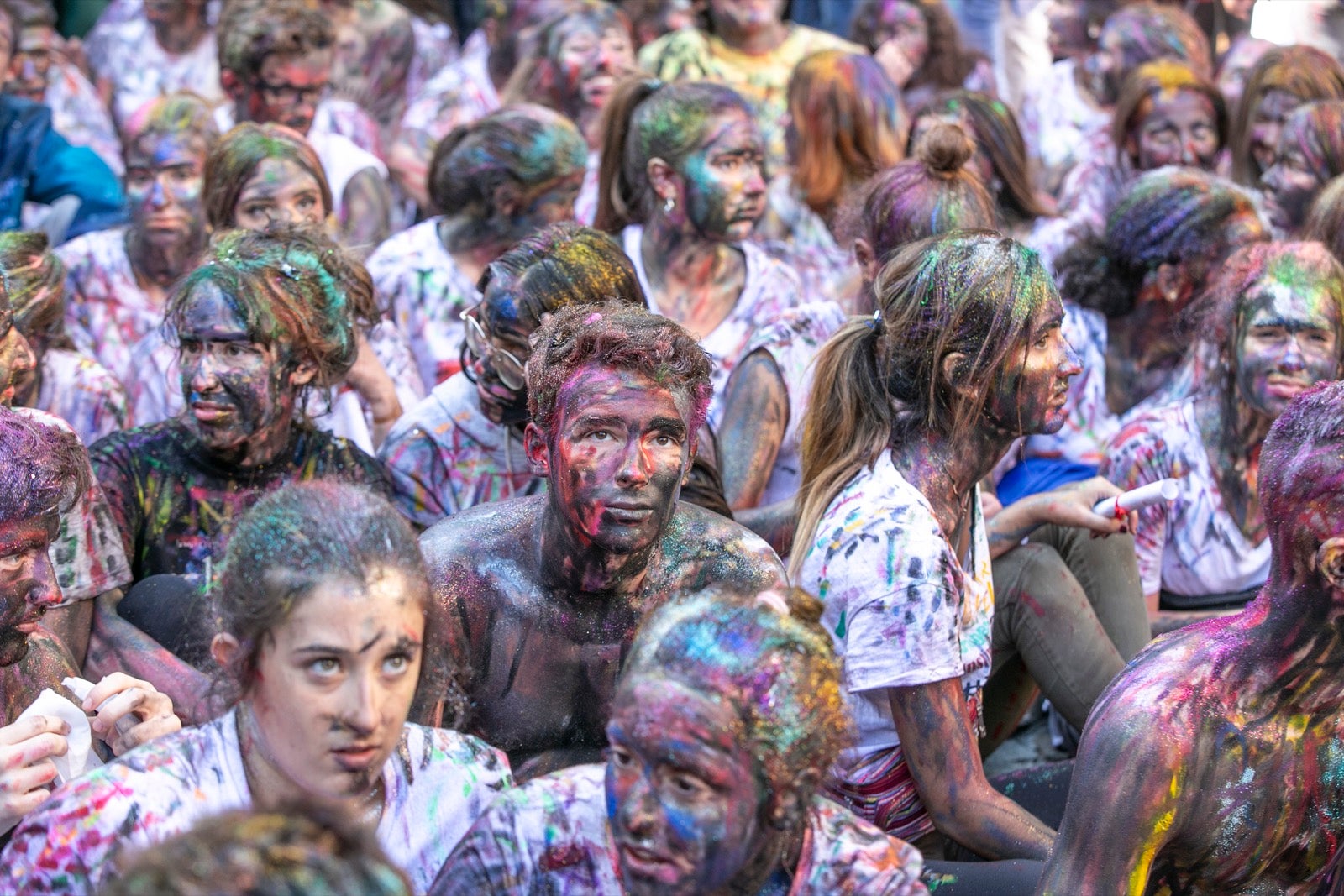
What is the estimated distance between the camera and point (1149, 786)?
2.46 meters

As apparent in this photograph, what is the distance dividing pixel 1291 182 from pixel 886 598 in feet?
10.8

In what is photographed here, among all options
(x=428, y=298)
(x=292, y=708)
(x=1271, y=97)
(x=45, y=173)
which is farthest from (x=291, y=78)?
(x=292, y=708)

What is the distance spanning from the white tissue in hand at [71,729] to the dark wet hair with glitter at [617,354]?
2.99 ft

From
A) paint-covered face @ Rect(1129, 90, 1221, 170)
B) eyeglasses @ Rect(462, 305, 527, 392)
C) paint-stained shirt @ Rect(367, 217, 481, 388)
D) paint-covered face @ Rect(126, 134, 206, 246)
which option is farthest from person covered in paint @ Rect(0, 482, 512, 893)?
paint-covered face @ Rect(1129, 90, 1221, 170)

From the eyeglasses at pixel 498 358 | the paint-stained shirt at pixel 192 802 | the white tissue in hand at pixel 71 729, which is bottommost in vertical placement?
the white tissue in hand at pixel 71 729

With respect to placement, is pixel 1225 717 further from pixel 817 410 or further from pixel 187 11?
pixel 187 11

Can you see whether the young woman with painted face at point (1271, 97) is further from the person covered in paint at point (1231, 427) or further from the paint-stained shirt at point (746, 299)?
the paint-stained shirt at point (746, 299)

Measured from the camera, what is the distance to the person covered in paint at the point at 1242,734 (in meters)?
2.46

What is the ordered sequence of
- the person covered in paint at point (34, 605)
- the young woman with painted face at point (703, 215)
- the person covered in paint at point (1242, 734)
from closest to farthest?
the person covered in paint at point (1242, 734) < the person covered in paint at point (34, 605) < the young woman with painted face at point (703, 215)

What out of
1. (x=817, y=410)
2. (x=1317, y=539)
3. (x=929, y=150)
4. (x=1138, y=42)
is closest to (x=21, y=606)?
(x=817, y=410)

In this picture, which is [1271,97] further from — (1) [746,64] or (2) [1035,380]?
(2) [1035,380]

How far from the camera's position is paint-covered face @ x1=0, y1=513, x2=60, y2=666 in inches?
108

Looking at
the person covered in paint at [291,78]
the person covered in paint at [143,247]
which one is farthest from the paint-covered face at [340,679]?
the person covered in paint at [291,78]

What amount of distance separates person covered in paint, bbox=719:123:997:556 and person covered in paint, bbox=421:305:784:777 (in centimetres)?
89
